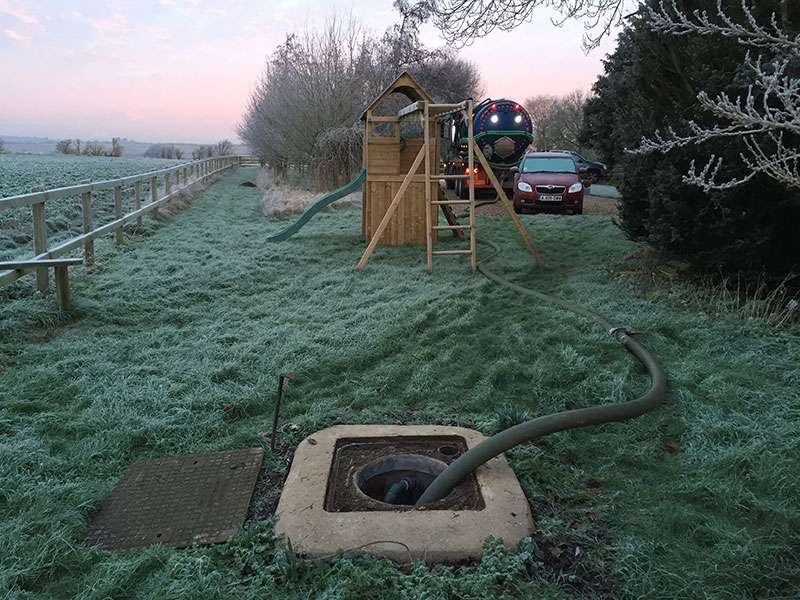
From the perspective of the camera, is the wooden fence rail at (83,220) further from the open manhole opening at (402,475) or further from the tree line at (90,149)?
the tree line at (90,149)

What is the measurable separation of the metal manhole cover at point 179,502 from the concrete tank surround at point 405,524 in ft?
0.85

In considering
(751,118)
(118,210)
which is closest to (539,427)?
(751,118)

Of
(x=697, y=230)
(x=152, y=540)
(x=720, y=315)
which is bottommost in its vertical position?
(x=152, y=540)

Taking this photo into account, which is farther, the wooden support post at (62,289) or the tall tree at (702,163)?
the wooden support post at (62,289)

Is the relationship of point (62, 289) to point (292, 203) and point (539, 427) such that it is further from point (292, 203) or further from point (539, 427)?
point (292, 203)

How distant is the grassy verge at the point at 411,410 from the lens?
242cm

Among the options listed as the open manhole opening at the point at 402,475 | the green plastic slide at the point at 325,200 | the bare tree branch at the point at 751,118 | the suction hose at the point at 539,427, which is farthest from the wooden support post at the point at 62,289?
the bare tree branch at the point at 751,118

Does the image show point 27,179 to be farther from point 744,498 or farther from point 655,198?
point 744,498

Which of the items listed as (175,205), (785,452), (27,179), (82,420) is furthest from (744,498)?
(27,179)

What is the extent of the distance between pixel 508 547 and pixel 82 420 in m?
2.68

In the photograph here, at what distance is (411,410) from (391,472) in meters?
A: 0.72

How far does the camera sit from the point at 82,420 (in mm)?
3725

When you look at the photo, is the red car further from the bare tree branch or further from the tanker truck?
the bare tree branch

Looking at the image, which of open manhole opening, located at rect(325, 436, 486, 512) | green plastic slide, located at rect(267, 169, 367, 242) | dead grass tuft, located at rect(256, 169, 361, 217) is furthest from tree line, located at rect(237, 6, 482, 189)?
open manhole opening, located at rect(325, 436, 486, 512)
